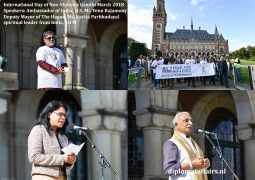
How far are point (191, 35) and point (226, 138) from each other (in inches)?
61.8

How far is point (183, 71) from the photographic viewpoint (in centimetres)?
768

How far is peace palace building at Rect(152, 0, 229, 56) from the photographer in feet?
25.6

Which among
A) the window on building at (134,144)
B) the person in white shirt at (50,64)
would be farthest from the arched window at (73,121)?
the window on building at (134,144)

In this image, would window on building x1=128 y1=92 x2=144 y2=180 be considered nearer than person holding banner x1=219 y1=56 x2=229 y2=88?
Yes

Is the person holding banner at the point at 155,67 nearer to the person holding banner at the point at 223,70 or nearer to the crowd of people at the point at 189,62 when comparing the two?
the crowd of people at the point at 189,62

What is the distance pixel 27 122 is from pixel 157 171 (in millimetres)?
1875

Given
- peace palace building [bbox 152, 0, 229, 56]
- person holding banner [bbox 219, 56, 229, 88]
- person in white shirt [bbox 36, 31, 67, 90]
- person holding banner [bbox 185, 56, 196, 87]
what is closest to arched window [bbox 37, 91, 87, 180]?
person in white shirt [bbox 36, 31, 67, 90]

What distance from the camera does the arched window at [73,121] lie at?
23.3 ft

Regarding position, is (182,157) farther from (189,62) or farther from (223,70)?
(223,70)

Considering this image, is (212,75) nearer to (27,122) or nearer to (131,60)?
(131,60)

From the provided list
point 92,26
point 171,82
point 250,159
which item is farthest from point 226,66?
point 92,26

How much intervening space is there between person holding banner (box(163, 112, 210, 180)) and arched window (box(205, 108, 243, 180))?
123 inches

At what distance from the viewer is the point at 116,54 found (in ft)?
28.8

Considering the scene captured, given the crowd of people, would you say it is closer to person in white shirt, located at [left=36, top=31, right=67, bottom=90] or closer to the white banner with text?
the white banner with text
